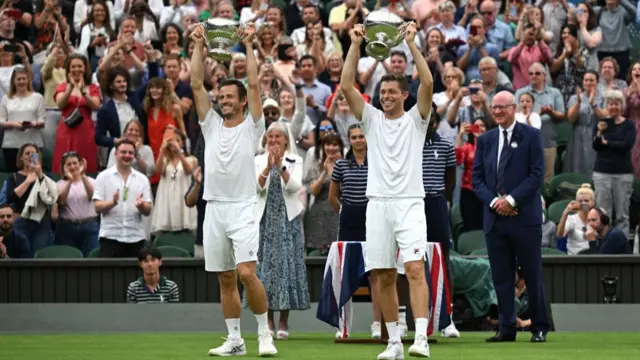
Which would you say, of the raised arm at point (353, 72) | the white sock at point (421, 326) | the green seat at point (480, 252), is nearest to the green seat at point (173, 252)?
the green seat at point (480, 252)

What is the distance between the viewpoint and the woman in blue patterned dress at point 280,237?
13.2 meters

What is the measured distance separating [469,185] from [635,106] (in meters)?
2.86

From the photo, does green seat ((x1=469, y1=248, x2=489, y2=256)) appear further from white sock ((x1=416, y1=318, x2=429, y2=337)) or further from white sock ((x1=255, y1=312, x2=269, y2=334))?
white sock ((x1=416, y1=318, x2=429, y2=337))

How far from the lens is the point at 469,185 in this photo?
17.0 m

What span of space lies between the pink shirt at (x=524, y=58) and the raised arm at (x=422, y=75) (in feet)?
31.5

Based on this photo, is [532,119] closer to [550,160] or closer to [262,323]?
[550,160]

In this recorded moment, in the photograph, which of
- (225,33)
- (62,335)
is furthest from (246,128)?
(62,335)

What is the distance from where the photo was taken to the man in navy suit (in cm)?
1245

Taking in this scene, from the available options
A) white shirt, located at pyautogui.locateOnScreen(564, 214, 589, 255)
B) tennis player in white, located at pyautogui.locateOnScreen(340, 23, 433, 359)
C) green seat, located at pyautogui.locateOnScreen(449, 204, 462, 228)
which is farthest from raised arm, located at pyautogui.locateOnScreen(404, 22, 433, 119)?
green seat, located at pyautogui.locateOnScreen(449, 204, 462, 228)

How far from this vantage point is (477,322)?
14945mm

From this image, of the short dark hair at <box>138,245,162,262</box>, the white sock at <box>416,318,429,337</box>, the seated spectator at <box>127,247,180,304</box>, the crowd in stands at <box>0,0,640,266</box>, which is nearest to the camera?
the white sock at <box>416,318,429,337</box>

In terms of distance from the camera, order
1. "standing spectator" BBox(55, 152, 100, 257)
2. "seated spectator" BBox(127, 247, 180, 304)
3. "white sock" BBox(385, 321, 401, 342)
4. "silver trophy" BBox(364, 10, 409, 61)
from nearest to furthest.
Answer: "white sock" BBox(385, 321, 401, 342)
"silver trophy" BBox(364, 10, 409, 61)
"seated spectator" BBox(127, 247, 180, 304)
"standing spectator" BBox(55, 152, 100, 257)

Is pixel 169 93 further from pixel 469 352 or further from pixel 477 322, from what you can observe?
pixel 469 352

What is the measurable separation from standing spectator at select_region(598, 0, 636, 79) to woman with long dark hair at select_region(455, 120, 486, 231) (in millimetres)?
4200
